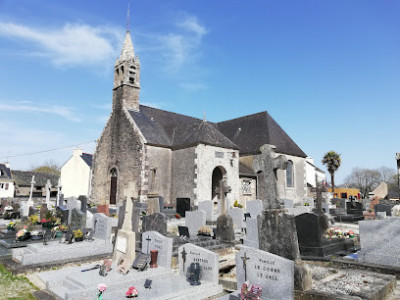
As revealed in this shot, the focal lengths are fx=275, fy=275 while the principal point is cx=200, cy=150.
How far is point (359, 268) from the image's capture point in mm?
7129

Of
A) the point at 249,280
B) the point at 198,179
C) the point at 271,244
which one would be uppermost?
the point at 198,179

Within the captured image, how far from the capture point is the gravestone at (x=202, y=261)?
635cm

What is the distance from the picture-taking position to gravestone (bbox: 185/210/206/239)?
505 inches

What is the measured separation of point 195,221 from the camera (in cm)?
1312

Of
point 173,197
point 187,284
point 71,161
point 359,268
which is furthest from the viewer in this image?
point 71,161

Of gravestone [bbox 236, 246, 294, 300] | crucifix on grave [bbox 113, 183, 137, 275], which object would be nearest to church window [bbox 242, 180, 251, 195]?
crucifix on grave [bbox 113, 183, 137, 275]

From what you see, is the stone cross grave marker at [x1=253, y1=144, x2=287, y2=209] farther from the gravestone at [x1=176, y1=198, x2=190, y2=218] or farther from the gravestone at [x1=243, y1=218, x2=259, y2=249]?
the gravestone at [x1=176, y1=198, x2=190, y2=218]

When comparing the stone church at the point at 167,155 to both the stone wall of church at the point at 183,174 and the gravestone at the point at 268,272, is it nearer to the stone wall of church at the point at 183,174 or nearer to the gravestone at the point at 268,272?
the stone wall of church at the point at 183,174

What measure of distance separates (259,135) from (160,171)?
36.0ft

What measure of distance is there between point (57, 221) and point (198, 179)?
10.9 m

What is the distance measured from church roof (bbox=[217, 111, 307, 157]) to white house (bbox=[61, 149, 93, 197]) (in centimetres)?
1747

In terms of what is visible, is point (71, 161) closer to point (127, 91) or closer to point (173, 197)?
point (127, 91)

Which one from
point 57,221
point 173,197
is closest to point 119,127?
point 173,197

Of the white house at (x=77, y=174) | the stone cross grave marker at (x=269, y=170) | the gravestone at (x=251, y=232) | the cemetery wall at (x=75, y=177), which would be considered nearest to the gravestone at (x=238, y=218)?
the gravestone at (x=251, y=232)
